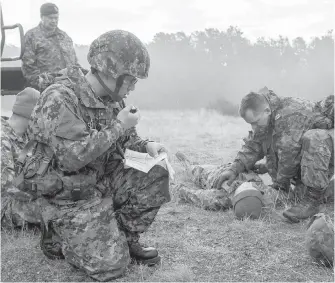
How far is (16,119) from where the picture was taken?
14.9 feet

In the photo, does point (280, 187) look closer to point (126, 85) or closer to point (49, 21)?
point (126, 85)

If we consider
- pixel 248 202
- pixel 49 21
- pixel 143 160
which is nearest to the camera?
pixel 143 160

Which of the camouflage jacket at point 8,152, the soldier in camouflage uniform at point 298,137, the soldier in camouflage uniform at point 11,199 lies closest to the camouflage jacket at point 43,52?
the camouflage jacket at point 8,152

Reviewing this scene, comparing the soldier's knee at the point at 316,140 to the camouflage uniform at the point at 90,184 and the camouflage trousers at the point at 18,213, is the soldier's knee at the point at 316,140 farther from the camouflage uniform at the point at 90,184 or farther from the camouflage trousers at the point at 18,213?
the camouflage trousers at the point at 18,213

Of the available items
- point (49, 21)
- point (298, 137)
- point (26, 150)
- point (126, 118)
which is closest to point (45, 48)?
point (49, 21)

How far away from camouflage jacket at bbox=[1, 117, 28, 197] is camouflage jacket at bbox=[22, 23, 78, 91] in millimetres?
2670

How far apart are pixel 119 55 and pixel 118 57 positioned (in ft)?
0.05

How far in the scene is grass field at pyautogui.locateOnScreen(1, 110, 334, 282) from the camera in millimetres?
3432

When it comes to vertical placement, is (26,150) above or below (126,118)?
below

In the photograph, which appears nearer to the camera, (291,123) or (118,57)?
(118,57)

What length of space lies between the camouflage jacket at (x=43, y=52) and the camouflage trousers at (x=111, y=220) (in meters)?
3.80

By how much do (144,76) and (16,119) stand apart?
1.65 m

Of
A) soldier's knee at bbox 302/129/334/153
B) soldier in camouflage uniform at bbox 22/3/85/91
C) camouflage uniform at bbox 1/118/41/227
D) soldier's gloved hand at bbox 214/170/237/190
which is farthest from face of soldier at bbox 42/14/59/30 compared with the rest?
soldier's knee at bbox 302/129/334/153

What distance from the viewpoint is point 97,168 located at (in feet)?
11.9
